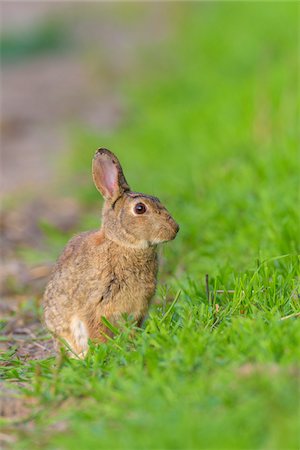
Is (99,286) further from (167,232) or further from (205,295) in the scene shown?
(205,295)

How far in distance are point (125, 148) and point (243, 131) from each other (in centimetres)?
143

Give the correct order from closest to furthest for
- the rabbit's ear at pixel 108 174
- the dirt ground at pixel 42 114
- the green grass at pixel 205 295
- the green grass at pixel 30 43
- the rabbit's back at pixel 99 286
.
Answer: the green grass at pixel 205 295
the rabbit's back at pixel 99 286
the rabbit's ear at pixel 108 174
the dirt ground at pixel 42 114
the green grass at pixel 30 43

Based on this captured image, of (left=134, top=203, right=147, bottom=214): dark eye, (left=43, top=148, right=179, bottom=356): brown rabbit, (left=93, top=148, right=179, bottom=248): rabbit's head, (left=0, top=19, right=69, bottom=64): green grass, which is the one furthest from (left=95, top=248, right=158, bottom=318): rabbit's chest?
(left=0, top=19, right=69, bottom=64): green grass

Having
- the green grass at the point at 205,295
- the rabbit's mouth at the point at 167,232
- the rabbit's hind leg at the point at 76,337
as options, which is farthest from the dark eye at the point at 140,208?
the rabbit's hind leg at the point at 76,337

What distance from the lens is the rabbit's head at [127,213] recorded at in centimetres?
478

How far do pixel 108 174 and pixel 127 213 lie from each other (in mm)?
Answer: 259

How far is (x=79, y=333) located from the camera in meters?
4.70

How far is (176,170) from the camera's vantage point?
8617 millimetres

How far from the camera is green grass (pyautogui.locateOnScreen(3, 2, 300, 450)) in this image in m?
3.39

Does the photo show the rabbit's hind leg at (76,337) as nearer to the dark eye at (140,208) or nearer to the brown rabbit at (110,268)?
the brown rabbit at (110,268)

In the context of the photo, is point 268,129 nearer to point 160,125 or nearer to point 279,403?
point 160,125

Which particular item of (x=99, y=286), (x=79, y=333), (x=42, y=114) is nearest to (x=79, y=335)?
(x=79, y=333)

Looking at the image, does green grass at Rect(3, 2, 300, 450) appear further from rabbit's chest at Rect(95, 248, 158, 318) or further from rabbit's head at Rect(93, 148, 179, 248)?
rabbit's head at Rect(93, 148, 179, 248)

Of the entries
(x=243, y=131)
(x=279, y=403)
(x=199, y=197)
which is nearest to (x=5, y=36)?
(x=243, y=131)
